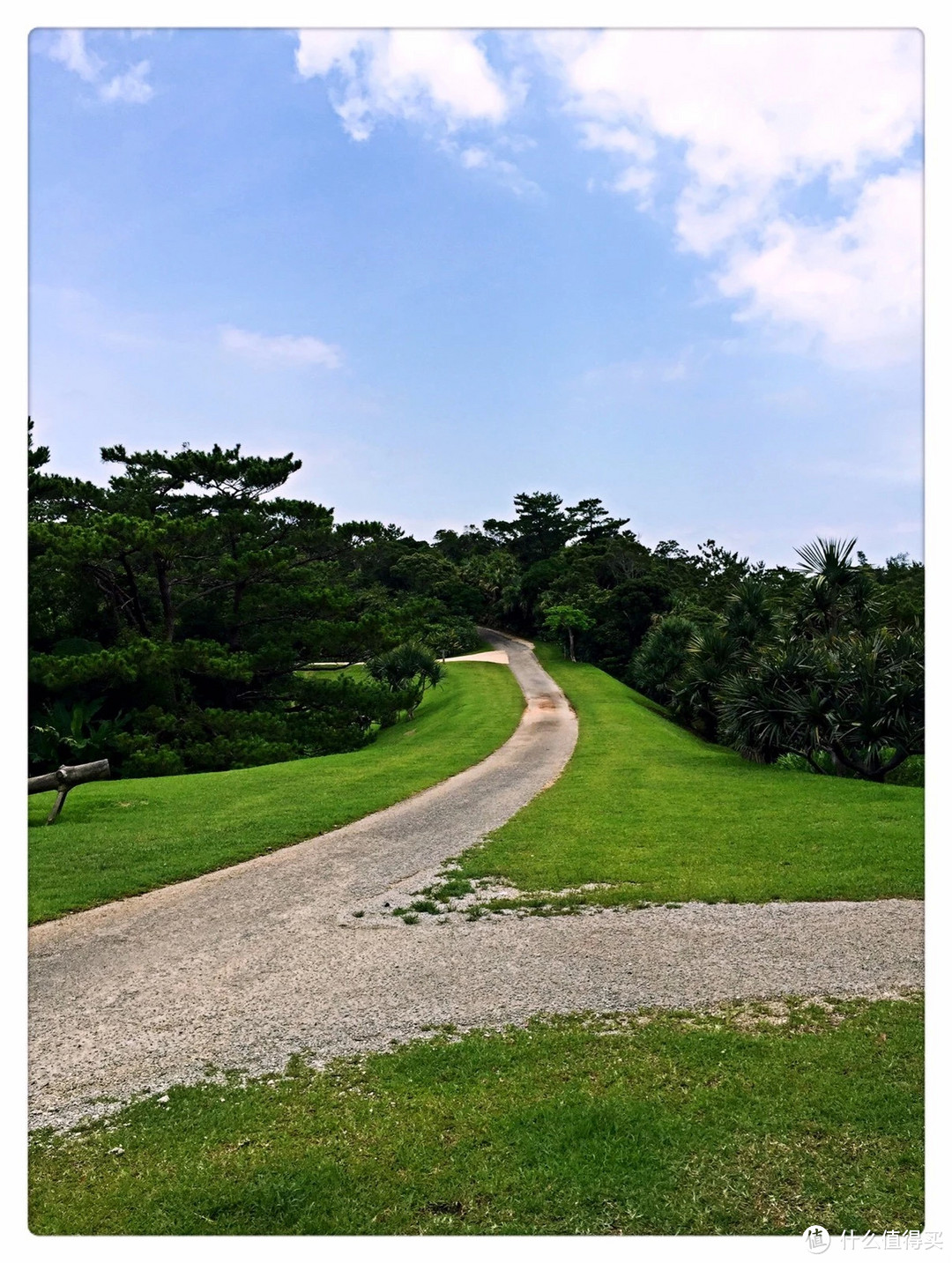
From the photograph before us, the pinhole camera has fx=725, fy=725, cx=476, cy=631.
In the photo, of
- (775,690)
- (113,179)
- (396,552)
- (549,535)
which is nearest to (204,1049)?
(113,179)

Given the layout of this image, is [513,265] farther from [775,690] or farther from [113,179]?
[775,690]

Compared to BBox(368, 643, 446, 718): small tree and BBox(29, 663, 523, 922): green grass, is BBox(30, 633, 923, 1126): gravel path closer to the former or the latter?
BBox(29, 663, 523, 922): green grass

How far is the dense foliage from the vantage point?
51.5ft

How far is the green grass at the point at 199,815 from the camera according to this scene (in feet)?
26.6

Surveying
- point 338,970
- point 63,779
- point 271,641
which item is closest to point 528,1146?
point 338,970

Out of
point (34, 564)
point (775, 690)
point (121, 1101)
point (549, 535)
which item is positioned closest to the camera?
point (121, 1101)

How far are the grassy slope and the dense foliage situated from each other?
1.96 meters

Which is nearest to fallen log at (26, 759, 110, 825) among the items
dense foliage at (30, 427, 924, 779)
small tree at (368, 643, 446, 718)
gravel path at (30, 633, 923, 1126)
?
gravel path at (30, 633, 923, 1126)

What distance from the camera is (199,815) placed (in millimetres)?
11281

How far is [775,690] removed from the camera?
16.2 metres

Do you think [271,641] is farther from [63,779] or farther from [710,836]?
[710,836]

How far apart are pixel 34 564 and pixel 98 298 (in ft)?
47.8
